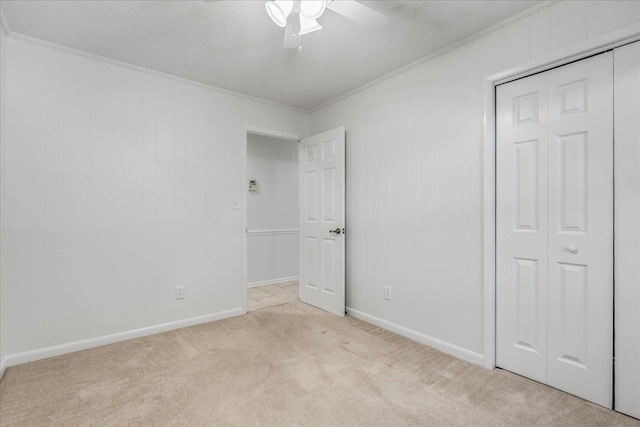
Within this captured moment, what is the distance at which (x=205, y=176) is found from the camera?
330 cm

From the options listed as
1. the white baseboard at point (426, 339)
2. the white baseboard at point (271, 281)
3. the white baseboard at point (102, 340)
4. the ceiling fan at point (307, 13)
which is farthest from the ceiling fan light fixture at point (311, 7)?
the white baseboard at point (271, 281)

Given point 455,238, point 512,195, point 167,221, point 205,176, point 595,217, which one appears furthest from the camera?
point 205,176

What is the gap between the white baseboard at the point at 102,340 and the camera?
2353 millimetres

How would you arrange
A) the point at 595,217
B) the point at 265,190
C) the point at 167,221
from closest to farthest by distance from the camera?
the point at 595,217
the point at 167,221
the point at 265,190

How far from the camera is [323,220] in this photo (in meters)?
3.69

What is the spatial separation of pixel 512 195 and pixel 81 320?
11.4 feet

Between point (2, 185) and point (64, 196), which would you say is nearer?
point (2, 185)

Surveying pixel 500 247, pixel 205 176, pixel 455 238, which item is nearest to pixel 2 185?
pixel 205 176

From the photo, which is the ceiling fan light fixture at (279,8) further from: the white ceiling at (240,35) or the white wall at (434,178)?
the white wall at (434,178)

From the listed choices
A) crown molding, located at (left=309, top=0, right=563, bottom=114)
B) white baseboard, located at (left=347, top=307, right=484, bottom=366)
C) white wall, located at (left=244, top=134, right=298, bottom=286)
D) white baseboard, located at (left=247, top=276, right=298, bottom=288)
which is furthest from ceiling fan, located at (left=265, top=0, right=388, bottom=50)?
white baseboard, located at (left=247, top=276, right=298, bottom=288)

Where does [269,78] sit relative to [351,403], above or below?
above

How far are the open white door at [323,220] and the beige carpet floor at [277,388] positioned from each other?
0.85 m

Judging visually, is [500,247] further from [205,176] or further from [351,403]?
[205,176]

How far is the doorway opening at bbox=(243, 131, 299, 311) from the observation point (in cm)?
494
